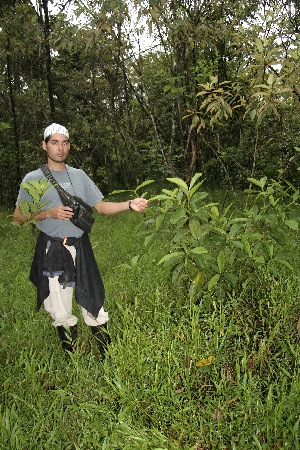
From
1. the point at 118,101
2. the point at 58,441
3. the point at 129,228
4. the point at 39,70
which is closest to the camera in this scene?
the point at 58,441

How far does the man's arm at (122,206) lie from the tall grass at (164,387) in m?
0.77

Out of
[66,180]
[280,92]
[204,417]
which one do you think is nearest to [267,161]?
[280,92]

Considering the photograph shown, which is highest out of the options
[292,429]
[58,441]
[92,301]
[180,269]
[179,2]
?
[179,2]

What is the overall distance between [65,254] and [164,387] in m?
1.25

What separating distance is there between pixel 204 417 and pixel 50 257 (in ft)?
5.18

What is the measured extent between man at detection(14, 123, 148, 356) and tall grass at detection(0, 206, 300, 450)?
345 millimetres

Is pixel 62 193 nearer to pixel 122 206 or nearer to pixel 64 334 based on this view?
pixel 122 206

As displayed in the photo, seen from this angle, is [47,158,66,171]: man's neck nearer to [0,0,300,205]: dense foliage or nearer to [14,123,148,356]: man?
[14,123,148,356]: man

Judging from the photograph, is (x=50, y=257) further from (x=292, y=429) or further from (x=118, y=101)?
(x=118, y=101)

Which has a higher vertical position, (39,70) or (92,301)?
(39,70)

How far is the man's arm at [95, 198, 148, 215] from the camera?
2842 mm

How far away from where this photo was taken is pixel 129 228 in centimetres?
777

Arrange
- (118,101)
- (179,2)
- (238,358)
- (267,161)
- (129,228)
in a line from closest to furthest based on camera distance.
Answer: (238,358) < (179,2) < (129,228) < (267,161) < (118,101)

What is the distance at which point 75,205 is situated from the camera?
283 cm
